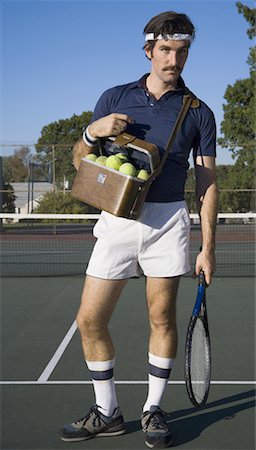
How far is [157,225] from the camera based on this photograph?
12.1 feet

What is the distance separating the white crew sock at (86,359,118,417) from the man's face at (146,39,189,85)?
4.68 feet

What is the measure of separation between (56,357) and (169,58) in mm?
2783

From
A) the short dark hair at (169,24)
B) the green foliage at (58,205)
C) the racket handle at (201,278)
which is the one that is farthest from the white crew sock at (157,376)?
the green foliage at (58,205)

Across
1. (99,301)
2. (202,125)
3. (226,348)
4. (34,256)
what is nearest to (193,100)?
(202,125)

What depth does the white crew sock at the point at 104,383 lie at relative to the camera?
12.5 ft

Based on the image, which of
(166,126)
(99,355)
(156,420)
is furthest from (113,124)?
(156,420)

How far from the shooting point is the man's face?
3.59 metres

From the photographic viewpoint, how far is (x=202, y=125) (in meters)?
3.69

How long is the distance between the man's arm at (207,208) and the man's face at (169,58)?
0.43m

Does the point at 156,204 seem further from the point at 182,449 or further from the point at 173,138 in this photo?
the point at 182,449

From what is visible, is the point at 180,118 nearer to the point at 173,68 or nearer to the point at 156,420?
the point at 173,68

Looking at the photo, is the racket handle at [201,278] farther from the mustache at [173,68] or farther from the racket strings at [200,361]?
the mustache at [173,68]

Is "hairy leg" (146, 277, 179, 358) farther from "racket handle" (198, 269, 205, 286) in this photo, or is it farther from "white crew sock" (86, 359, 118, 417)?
"white crew sock" (86, 359, 118, 417)

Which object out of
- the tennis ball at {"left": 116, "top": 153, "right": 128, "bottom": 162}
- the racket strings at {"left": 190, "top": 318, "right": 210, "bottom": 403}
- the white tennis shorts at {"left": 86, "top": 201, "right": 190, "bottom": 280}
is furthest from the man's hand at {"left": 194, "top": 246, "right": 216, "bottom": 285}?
the tennis ball at {"left": 116, "top": 153, "right": 128, "bottom": 162}
